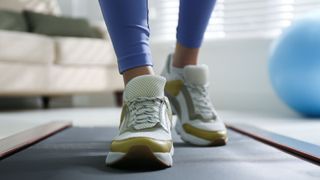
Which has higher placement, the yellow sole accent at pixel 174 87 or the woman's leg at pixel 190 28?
the woman's leg at pixel 190 28

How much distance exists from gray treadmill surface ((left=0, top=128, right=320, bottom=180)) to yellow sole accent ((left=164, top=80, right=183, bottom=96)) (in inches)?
4.9

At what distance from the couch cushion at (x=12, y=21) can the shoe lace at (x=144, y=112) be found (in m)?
2.11

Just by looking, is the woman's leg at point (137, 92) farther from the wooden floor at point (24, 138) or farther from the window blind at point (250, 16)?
the window blind at point (250, 16)

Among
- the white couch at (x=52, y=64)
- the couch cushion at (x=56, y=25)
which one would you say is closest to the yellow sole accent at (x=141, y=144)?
the white couch at (x=52, y=64)

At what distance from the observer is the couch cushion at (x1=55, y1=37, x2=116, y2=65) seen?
2.62 meters

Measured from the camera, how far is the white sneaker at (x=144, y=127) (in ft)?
2.05

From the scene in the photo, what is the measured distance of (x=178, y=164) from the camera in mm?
681

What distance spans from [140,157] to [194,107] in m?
0.31

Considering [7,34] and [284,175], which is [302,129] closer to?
[284,175]

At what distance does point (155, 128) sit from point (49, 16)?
7.96 feet

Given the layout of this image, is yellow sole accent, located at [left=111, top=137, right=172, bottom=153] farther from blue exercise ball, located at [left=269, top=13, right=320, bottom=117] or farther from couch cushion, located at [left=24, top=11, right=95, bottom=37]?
couch cushion, located at [left=24, top=11, right=95, bottom=37]

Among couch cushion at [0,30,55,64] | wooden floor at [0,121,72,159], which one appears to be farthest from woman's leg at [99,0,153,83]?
couch cushion at [0,30,55,64]

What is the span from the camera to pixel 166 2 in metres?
3.07

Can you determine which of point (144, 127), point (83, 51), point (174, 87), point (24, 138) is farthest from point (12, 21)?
point (144, 127)
